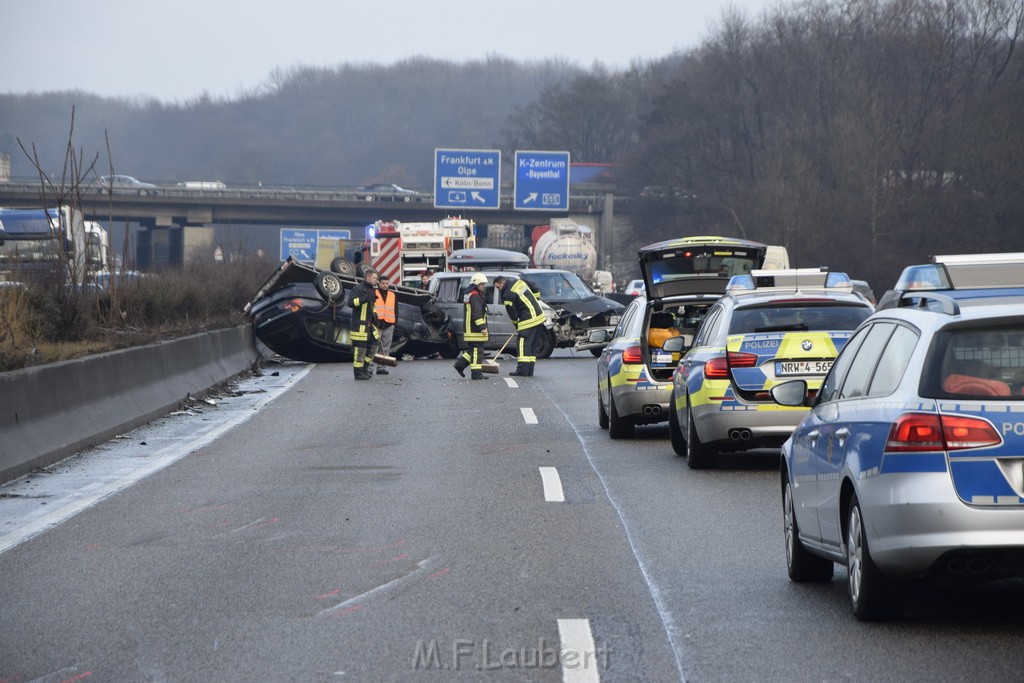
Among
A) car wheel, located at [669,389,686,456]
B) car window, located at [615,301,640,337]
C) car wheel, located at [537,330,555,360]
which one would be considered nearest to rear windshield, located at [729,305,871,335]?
car wheel, located at [669,389,686,456]

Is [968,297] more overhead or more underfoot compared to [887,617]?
more overhead

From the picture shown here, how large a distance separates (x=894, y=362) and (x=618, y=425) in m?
8.83

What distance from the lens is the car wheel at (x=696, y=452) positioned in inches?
488

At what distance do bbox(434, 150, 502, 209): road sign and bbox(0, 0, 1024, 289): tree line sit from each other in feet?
34.0

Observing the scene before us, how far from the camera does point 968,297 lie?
6.85 metres

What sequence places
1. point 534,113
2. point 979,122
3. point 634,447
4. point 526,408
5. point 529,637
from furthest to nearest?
point 534,113, point 979,122, point 526,408, point 634,447, point 529,637

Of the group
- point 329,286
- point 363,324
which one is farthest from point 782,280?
point 329,286

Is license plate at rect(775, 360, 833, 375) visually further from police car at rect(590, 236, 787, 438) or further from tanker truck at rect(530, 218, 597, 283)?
tanker truck at rect(530, 218, 597, 283)

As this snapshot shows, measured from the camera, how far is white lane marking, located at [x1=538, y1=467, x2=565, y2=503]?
1068cm

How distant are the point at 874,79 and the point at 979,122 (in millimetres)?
15060

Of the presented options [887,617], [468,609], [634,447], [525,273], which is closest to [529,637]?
[468,609]

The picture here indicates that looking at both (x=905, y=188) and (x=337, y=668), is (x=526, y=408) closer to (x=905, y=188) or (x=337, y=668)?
(x=337, y=668)

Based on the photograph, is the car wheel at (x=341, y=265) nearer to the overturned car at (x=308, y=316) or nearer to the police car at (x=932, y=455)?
the overturned car at (x=308, y=316)

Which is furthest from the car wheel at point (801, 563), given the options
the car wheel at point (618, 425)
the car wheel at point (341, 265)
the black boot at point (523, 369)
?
the car wheel at point (341, 265)
